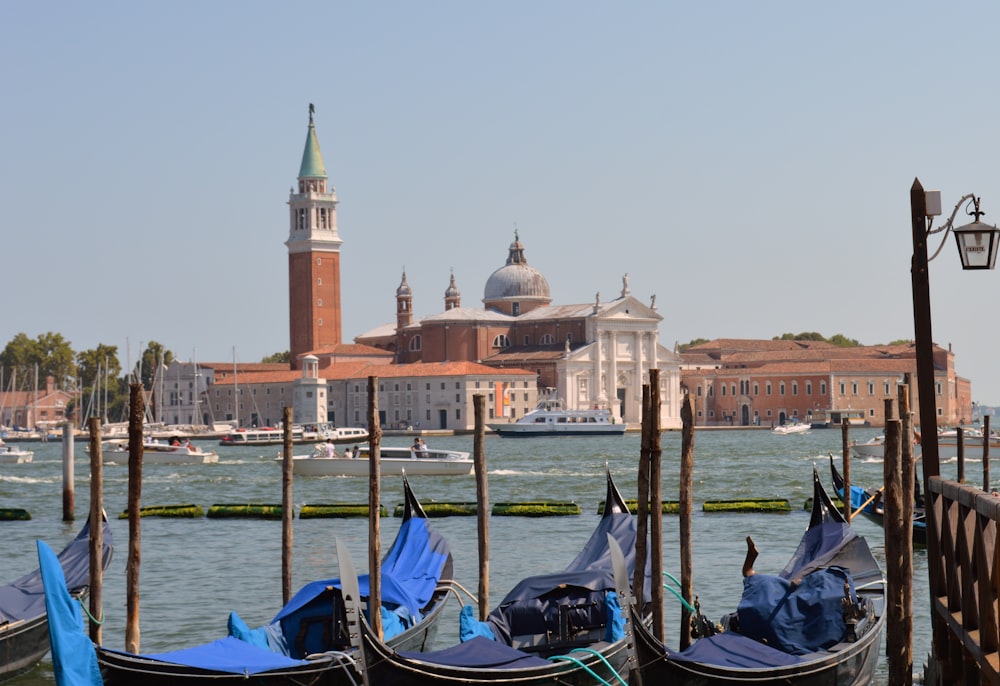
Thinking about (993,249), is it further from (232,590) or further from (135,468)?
(232,590)

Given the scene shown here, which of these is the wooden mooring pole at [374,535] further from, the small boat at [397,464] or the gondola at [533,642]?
the small boat at [397,464]

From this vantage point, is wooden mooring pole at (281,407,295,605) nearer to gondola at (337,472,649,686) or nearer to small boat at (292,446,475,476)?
gondola at (337,472,649,686)

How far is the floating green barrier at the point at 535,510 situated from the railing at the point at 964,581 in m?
14.0

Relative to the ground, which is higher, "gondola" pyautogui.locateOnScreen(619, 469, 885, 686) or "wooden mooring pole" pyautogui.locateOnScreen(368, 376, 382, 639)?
"wooden mooring pole" pyautogui.locateOnScreen(368, 376, 382, 639)

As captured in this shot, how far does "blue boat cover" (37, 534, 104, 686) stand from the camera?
21.7 ft

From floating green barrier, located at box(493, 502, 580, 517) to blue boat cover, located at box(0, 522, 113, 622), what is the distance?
1076 centimetres

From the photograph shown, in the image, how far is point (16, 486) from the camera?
32.3m

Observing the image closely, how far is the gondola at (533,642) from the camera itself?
698 centimetres

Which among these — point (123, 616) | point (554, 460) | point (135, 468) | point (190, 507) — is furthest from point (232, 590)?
point (554, 460)

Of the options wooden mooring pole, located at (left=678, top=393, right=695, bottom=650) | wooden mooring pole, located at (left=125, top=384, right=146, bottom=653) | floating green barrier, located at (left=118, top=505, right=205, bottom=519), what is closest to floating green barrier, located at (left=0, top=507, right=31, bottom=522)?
floating green barrier, located at (left=118, top=505, right=205, bottom=519)

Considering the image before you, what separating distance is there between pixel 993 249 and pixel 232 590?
9484mm

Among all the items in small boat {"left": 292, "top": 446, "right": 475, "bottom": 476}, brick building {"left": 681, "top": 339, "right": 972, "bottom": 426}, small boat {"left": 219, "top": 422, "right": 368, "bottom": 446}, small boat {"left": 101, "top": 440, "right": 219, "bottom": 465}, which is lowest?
small boat {"left": 292, "top": 446, "right": 475, "bottom": 476}

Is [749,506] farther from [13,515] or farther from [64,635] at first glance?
[64,635]

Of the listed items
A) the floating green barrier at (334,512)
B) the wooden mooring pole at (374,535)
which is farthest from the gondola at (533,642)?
the floating green barrier at (334,512)
